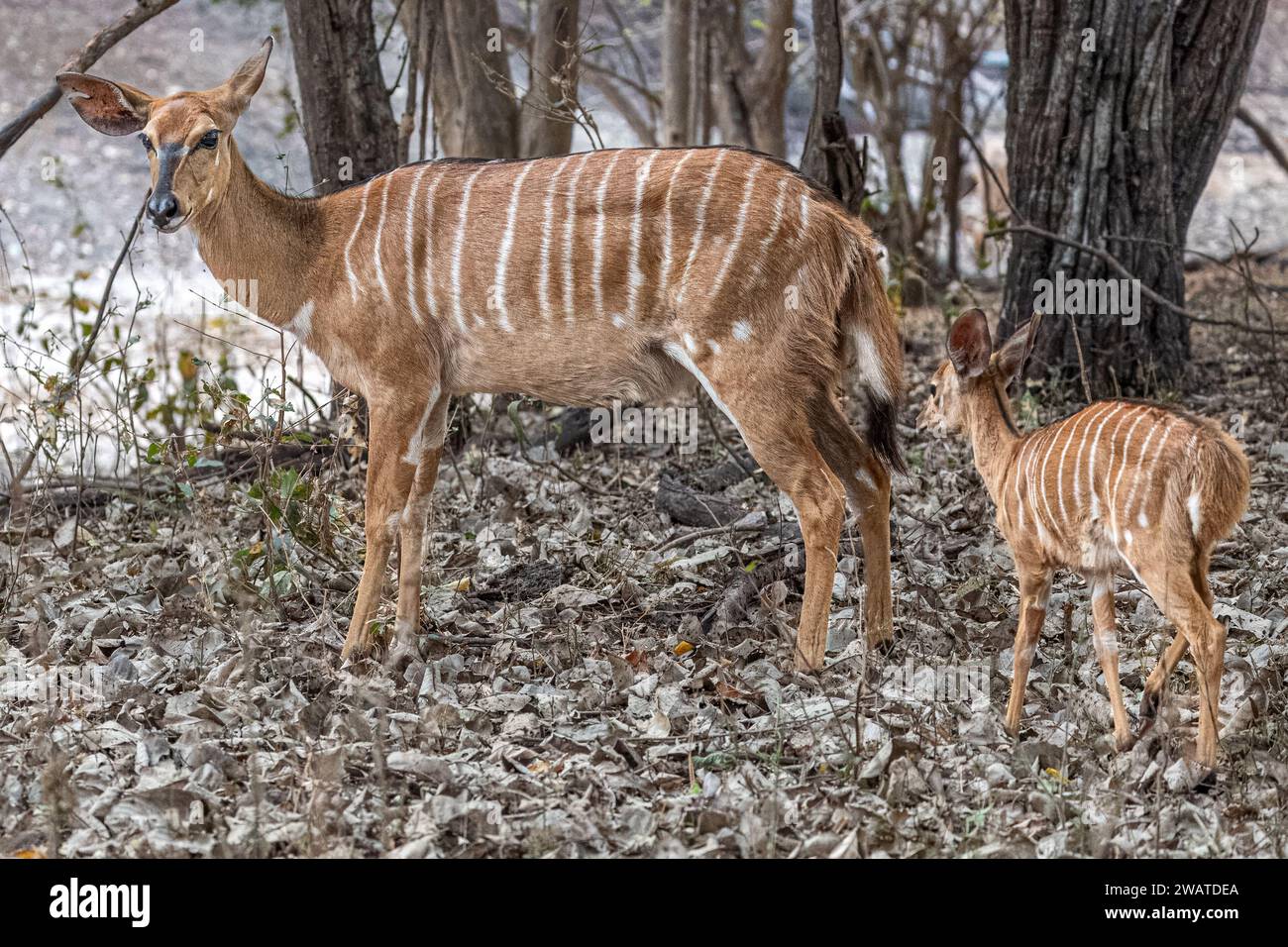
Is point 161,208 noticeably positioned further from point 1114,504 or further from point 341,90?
point 1114,504

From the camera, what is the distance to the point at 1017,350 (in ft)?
16.4

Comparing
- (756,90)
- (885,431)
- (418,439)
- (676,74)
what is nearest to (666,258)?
(885,431)

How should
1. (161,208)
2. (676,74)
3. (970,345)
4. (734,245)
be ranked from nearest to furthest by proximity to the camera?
(970,345) < (161,208) < (734,245) < (676,74)

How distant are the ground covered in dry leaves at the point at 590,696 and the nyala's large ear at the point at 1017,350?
940 millimetres

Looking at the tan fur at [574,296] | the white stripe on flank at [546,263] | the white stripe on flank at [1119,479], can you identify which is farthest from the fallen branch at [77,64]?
the white stripe on flank at [1119,479]

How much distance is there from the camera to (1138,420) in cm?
426

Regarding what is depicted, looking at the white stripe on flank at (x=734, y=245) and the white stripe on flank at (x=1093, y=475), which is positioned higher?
the white stripe on flank at (x=734, y=245)

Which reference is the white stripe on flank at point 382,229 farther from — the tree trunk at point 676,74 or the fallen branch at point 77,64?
the tree trunk at point 676,74

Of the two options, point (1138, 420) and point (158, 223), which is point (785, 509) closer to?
point (1138, 420)

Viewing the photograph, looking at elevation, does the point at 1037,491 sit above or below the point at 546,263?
below

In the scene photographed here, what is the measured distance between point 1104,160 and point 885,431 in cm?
337

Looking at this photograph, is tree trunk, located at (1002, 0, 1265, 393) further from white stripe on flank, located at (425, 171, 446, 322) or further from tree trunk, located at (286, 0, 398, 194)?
white stripe on flank, located at (425, 171, 446, 322)

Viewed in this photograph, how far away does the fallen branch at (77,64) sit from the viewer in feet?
19.7
